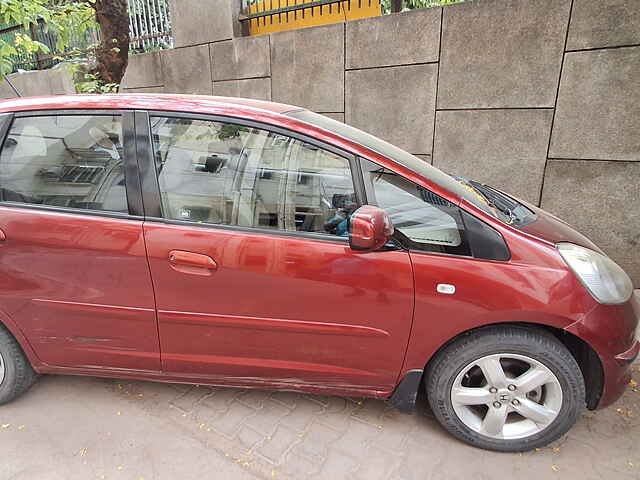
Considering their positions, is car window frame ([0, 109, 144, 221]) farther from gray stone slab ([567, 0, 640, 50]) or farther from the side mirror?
gray stone slab ([567, 0, 640, 50])

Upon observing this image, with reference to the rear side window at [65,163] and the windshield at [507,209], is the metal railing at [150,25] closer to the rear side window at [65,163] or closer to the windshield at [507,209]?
the rear side window at [65,163]

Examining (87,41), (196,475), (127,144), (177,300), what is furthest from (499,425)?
(87,41)

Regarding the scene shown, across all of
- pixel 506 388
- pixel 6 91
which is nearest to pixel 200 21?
pixel 506 388

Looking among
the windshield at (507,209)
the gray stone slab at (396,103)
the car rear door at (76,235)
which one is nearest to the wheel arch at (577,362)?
the windshield at (507,209)

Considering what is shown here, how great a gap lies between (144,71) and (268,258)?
6003 mm

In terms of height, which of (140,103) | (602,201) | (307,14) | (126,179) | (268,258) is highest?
(307,14)

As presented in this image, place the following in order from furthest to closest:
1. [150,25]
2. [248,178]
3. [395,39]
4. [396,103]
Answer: [150,25] < [396,103] < [395,39] < [248,178]

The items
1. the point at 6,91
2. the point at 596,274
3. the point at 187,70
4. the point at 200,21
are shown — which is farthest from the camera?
the point at 6,91

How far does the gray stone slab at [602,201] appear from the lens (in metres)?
3.87

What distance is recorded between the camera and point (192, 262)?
6.60 ft

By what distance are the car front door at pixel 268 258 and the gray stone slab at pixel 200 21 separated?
4.41 metres

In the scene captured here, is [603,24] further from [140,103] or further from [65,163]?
[65,163]

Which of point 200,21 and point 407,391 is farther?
point 200,21

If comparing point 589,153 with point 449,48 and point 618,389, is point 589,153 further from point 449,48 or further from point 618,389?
point 618,389
